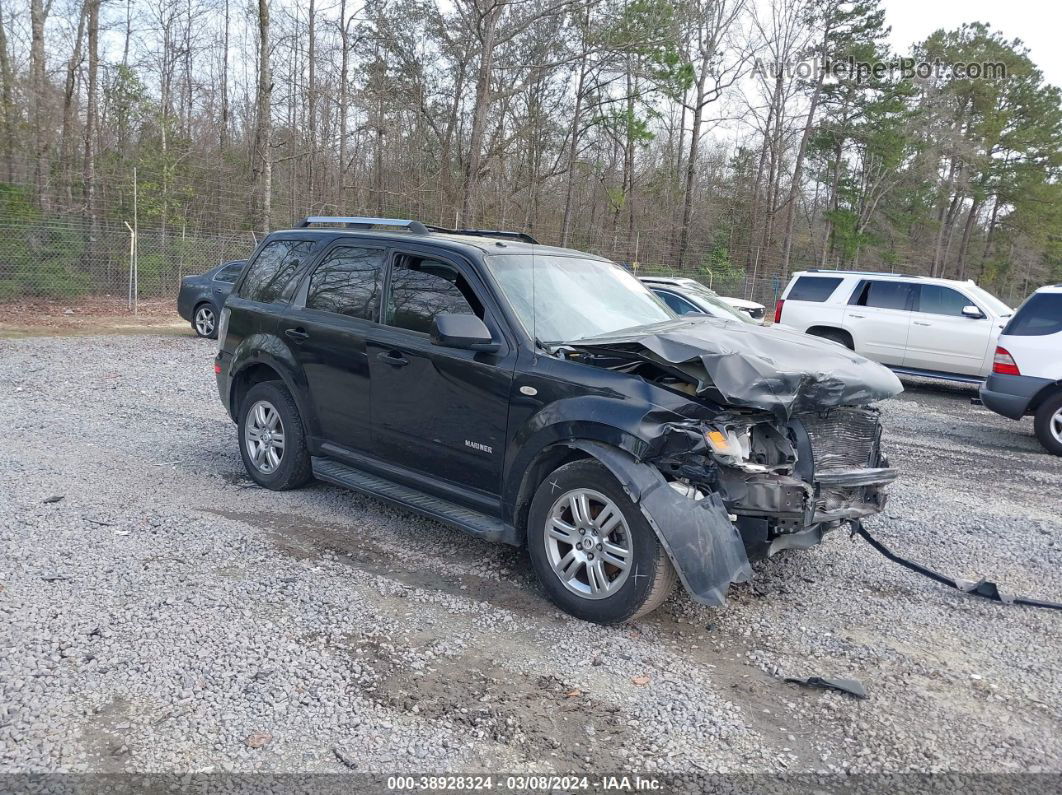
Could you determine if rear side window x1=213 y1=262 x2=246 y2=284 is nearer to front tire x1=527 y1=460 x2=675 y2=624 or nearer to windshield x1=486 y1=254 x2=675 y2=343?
windshield x1=486 y1=254 x2=675 y2=343

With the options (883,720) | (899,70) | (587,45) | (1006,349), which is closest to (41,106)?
(587,45)

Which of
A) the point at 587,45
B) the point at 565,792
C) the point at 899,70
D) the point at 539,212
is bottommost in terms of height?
the point at 565,792

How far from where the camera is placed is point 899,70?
36281 mm

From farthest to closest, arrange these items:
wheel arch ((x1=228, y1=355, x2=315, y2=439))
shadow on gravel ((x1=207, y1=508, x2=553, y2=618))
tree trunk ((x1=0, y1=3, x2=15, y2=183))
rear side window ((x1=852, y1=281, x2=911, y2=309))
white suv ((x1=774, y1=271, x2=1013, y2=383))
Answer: tree trunk ((x1=0, y1=3, x2=15, y2=183))
rear side window ((x1=852, y1=281, x2=911, y2=309))
white suv ((x1=774, y1=271, x2=1013, y2=383))
wheel arch ((x1=228, y1=355, x2=315, y2=439))
shadow on gravel ((x1=207, y1=508, x2=553, y2=618))

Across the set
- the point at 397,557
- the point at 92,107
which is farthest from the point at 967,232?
the point at 397,557

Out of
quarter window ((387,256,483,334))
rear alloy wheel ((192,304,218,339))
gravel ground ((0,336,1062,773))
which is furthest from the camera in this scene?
rear alloy wheel ((192,304,218,339))

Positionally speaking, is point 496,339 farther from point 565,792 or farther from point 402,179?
point 402,179

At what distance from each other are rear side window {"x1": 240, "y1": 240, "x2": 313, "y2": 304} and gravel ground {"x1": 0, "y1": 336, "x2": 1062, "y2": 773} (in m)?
1.47

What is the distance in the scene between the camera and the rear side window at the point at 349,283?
5184 mm

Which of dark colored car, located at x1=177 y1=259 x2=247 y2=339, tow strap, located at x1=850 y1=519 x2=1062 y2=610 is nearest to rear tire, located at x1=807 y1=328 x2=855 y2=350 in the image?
tow strap, located at x1=850 y1=519 x2=1062 y2=610

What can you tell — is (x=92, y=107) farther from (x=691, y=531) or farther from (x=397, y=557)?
(x=691, y=531)

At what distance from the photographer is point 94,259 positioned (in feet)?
56.0

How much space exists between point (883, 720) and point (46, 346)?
13.6 m

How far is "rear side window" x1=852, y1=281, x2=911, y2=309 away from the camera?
13227 mm
